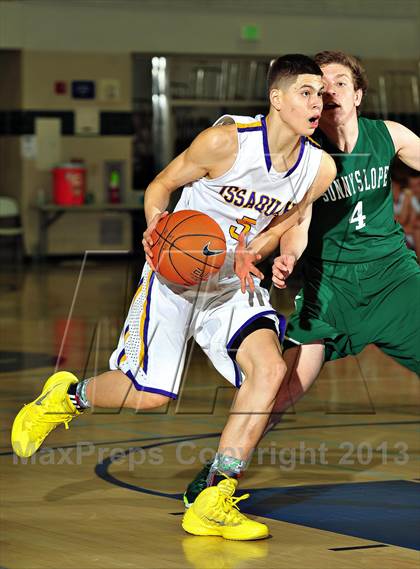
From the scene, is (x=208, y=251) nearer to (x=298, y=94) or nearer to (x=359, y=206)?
(x=298, y=94)

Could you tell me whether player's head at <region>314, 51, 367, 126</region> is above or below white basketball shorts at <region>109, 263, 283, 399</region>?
above

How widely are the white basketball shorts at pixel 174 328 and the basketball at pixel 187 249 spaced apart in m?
0.16

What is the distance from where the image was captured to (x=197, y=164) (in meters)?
3.97

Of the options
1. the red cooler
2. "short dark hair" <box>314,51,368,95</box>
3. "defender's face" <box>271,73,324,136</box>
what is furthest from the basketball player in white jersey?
the red cooler

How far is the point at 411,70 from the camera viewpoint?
18438 millimetres

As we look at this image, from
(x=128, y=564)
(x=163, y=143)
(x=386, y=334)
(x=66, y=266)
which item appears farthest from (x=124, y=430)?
(x=163, y=143)

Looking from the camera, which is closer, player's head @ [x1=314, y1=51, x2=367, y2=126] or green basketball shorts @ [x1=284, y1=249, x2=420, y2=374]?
player's head @ [x1=314, y1=51, x2=367, y2=126]

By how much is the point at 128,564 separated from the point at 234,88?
14.9 m

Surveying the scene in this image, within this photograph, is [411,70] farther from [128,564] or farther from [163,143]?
[128,564]

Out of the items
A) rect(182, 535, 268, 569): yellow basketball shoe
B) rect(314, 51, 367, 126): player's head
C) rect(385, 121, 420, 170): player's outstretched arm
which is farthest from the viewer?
rect(385, 121, 420, 170): player's outstretched arm

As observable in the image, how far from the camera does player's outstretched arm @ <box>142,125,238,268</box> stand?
3936 millimetres

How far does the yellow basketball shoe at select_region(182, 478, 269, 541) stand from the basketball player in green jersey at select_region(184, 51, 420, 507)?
68cm

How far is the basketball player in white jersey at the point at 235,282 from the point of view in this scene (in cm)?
386

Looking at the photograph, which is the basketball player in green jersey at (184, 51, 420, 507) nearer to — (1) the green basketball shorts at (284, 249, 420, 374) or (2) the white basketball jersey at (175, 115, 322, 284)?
(1) the green basketball shorts at (284, 249, 420, 374)
